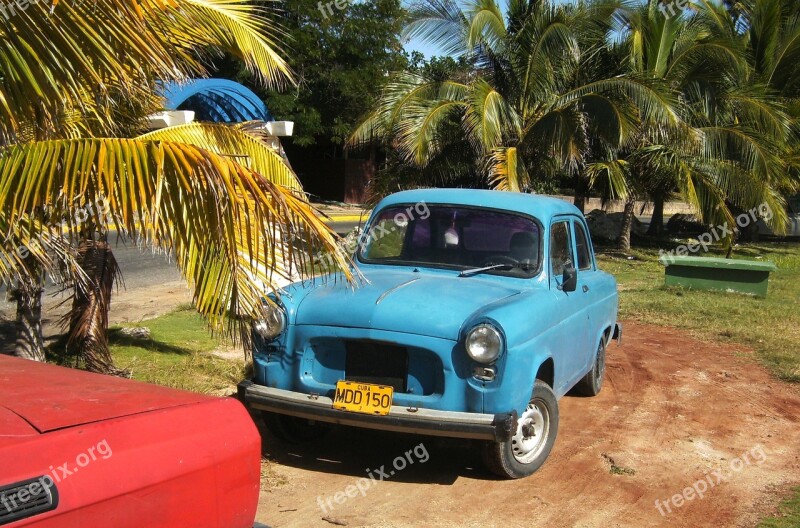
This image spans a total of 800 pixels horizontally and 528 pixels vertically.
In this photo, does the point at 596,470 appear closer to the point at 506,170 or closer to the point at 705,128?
the point at 506,170

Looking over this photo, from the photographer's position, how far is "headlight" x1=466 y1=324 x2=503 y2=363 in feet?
15.8

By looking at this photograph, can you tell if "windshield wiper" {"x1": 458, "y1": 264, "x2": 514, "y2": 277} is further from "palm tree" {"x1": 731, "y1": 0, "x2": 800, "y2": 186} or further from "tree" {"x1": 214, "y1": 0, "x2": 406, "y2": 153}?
"tree" {"x1": 214, "y1": 0, "x2": 406, "y2": 153}

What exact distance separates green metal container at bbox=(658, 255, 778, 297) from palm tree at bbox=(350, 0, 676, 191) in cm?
238

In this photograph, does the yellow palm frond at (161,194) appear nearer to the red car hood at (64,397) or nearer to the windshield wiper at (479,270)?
the red car hood at (64,397)

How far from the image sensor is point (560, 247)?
6402mm

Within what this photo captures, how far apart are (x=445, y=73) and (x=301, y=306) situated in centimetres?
1088

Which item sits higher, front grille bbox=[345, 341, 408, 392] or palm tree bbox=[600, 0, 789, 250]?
palm tree bbox=[600, 0, 789, 250]

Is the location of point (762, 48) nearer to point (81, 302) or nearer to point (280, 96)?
point (280, 96)

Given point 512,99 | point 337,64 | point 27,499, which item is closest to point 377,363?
point 27,499

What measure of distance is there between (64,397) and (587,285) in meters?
4.79

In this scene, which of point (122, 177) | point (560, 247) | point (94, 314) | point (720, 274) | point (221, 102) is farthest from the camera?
point (720, 274)

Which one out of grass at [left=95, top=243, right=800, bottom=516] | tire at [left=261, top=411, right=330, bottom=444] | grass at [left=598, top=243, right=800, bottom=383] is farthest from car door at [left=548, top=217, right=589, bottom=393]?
grass at [left=598, top=243, right=800, bottom=383]

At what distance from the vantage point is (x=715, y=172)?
17.7 m

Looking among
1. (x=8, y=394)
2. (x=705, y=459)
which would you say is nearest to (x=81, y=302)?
(x=8, y=394)
